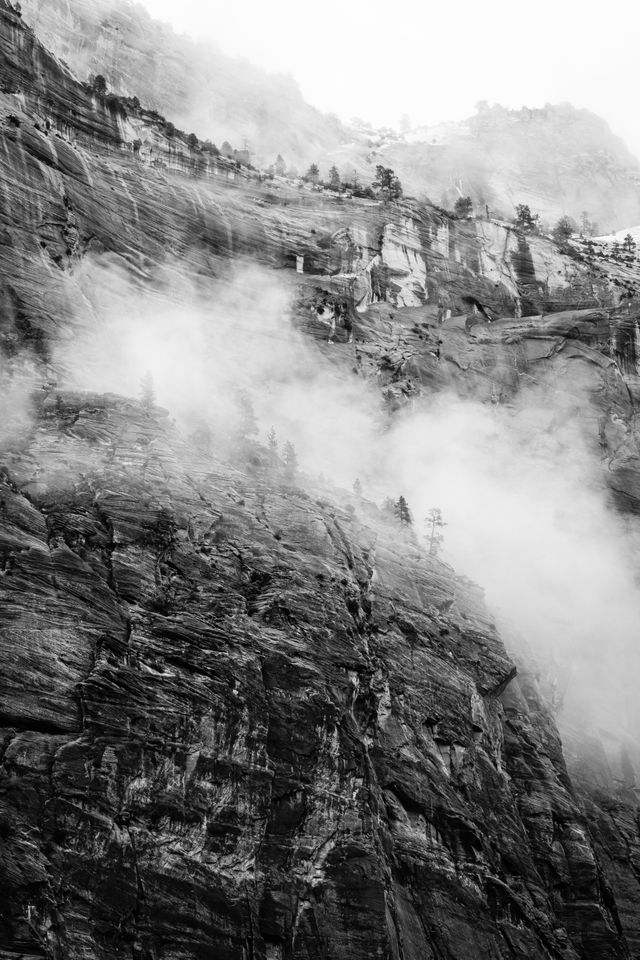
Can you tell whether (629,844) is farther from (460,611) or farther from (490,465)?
(490,465)

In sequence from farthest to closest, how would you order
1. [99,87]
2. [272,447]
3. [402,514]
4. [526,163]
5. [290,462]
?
1. [526,163]
2. [99,87]
3. [402,514]
4. [272,447]
5. [290,462]

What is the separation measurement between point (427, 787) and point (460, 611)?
38.6 ft

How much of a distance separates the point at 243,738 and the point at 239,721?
65 centimetres

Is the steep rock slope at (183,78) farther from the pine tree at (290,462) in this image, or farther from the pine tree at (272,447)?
the pine tree at (290,462)

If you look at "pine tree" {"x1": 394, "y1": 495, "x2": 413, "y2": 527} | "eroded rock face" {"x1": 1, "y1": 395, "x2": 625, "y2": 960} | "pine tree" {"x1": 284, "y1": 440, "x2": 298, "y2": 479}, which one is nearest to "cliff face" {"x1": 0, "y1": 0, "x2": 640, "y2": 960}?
"eroded rock face" {"x1": 1, "y1": 395, "x2": 625, "y2": 960}

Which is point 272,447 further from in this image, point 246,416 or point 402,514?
point 402,514

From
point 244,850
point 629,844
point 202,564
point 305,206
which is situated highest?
point 305,206

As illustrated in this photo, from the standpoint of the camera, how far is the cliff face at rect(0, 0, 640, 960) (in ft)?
88.7

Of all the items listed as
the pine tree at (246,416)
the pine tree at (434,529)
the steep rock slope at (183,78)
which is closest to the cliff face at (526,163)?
the steep rock slope at (183,78)

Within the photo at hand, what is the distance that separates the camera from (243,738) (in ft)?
101

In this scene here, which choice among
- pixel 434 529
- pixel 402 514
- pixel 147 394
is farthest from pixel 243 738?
pixel 434 529

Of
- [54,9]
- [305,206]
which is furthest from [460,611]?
[54,9]

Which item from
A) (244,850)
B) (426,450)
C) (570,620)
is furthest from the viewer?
(426,450)

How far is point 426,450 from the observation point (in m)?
71.4
